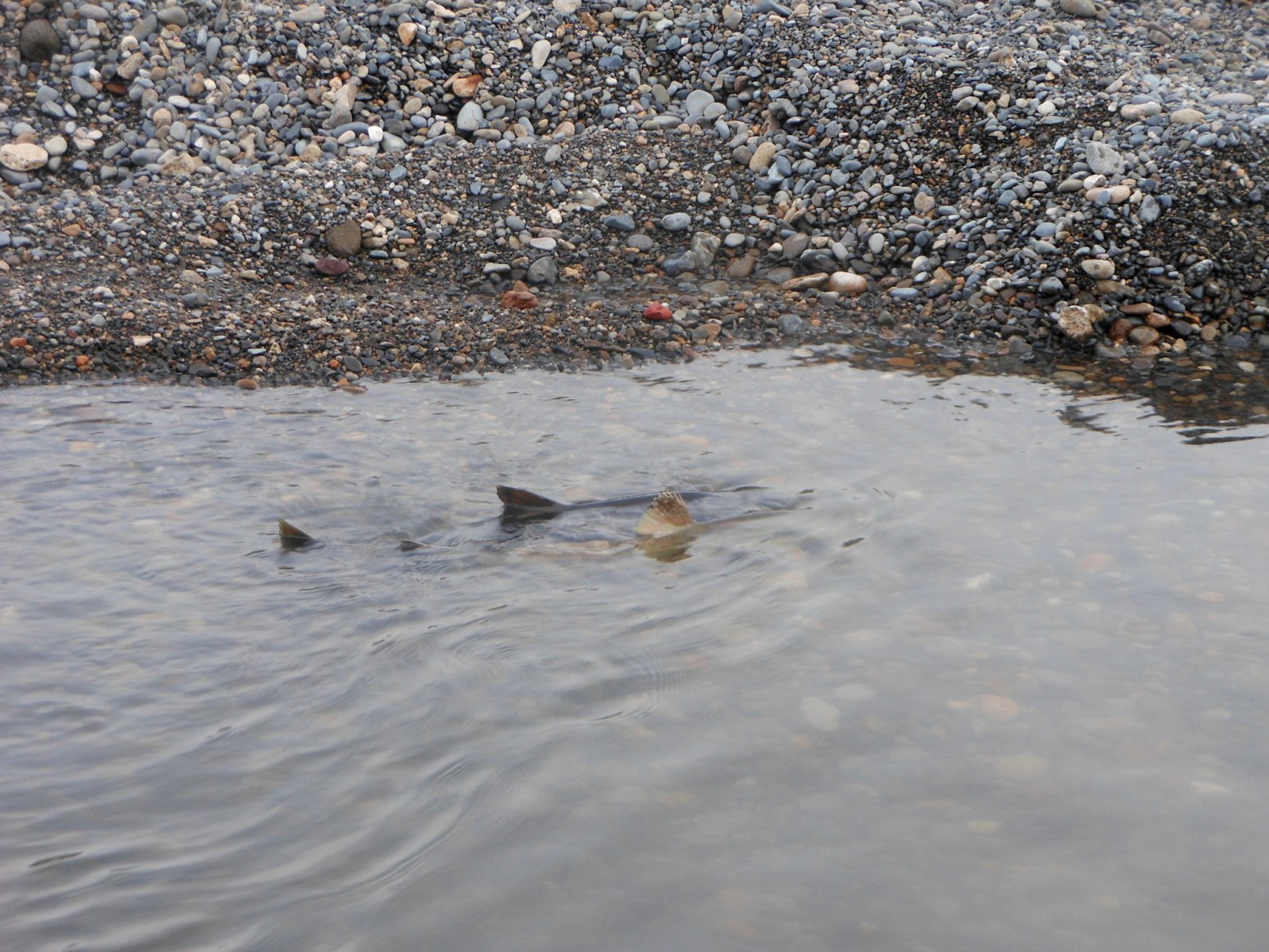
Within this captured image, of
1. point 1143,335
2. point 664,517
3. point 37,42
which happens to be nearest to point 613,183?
point 1143,335

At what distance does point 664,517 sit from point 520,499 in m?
0.54

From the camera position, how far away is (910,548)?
11.3ft

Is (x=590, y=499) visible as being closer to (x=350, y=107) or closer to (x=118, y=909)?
(x=118, y=909)

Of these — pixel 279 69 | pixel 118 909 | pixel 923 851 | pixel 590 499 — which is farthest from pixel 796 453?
pixel 279 69

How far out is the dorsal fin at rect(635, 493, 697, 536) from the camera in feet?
12.0

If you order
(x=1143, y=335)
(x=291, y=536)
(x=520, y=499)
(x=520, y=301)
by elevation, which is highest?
(x=1143, y=335)

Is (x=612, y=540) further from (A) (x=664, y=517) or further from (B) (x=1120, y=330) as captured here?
(B) (x=1120, y=330)

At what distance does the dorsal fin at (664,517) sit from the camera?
12.0 feet

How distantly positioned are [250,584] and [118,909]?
55.3 inches

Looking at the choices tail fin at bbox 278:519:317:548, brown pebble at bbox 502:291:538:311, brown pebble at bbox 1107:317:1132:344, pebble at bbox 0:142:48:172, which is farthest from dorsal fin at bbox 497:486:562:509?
pebble at bbox 0:142:48:172

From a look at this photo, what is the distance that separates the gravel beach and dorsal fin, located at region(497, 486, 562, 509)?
5.62ft

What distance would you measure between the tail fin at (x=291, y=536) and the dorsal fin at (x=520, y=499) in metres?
0.70

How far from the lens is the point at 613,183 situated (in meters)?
6.67

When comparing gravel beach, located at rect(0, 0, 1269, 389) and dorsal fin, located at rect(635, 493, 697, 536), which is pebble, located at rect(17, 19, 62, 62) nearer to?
gravel beach, located at rect(0, 0, 1269, 389)
